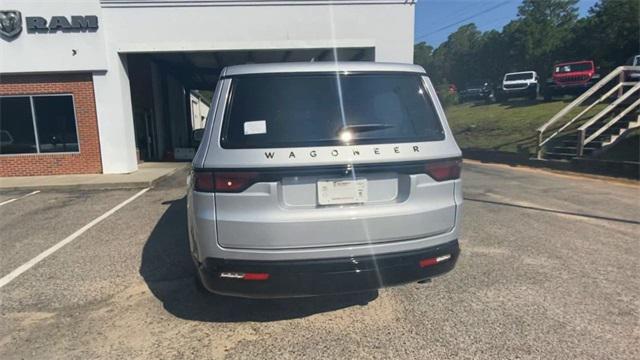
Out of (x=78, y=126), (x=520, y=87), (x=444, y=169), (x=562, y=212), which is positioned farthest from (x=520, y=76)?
(x=444, y=169)

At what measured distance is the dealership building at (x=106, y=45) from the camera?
10.8 m

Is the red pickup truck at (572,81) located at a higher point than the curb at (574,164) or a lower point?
higher

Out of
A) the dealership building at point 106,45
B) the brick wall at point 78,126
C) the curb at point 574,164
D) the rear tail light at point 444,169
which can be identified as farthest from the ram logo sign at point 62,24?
the curb at point 574,164

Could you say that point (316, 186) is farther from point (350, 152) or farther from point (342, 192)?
point (350, 152)

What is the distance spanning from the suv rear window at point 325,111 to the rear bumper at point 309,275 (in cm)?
75

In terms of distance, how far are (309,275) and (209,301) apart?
130 cm

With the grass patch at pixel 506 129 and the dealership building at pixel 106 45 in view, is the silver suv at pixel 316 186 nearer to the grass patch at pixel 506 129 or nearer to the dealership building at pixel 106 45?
the dealership building at pixel 106 45

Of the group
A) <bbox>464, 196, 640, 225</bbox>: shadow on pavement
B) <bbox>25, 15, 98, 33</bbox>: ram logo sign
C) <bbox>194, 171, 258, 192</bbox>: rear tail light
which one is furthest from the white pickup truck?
<bbox>194, 171, 258, 192</bbox>: rear tail light

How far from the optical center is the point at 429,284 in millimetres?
3771

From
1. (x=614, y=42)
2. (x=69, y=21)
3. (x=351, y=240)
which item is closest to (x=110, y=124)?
(x=69, y=21)

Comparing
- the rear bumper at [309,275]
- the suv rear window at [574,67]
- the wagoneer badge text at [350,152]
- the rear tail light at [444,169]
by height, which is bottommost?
the rear bumper at [309,275]

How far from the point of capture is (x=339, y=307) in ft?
11.1

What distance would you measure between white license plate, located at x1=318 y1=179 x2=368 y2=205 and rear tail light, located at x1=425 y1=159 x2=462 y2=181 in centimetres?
49

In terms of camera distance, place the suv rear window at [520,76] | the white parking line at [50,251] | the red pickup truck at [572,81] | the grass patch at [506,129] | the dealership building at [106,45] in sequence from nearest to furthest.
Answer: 1. the white parking line at [50,251]
2. the dealership building at [106,45]
3. the grass patch at [506,129]
4. the red pickup truck at [572,81]
5. the suv rear window at [520,76]
